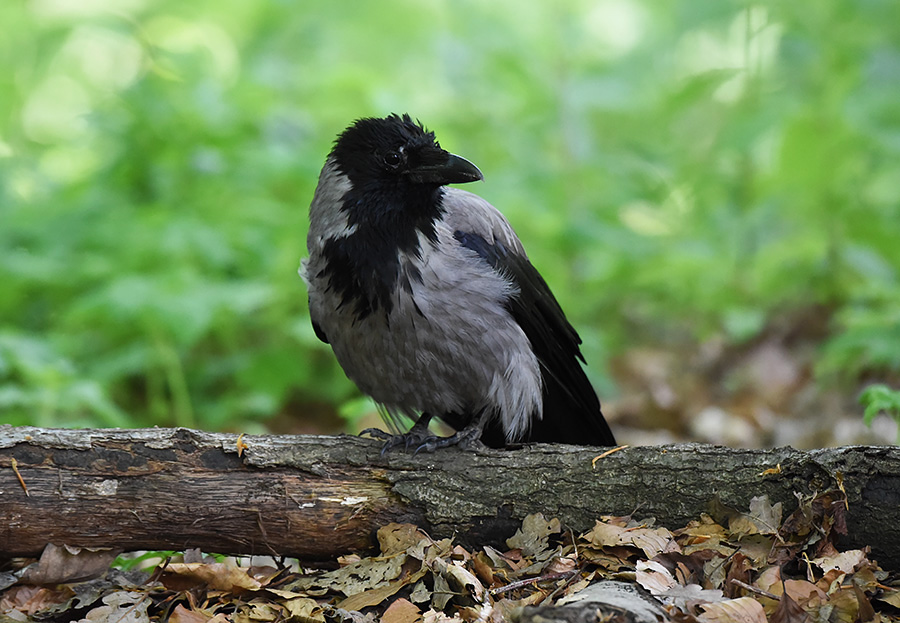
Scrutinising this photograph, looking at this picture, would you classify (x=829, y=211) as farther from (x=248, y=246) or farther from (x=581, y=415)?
(x=248, y=246)

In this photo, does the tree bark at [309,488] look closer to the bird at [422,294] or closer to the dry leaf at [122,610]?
the dry leaf at [122,610]

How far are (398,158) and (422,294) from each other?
2.17 ft

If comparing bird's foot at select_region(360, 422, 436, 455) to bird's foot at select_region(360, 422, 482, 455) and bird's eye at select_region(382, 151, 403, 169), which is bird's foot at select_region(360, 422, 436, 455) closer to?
bird's foot at select_region(360, 422, 482, 455)

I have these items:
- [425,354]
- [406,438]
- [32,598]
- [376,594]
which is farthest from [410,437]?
[32,598]

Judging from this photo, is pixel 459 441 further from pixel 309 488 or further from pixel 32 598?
pixel 32 598

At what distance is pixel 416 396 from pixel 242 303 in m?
1.77

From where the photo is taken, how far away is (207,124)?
255 inches

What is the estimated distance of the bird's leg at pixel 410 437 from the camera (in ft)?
11.6

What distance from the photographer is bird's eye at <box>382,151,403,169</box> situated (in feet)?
12.3

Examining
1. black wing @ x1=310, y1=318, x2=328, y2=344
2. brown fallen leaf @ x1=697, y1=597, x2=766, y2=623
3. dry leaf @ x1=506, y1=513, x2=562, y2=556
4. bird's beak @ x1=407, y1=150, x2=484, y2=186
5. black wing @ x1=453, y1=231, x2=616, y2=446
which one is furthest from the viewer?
black wing @ x1=310, y1=318, x2=328, y2=344

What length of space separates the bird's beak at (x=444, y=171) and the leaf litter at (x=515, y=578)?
1498 millimetres

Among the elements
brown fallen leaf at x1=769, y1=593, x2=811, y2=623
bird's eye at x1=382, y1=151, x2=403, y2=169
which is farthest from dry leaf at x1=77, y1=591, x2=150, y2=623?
bird's eye at x1=382, y1=151, x2=403, y2=169

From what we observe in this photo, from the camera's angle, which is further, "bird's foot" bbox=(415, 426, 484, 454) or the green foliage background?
the green foliage background

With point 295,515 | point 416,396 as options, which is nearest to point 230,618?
point 295,515
